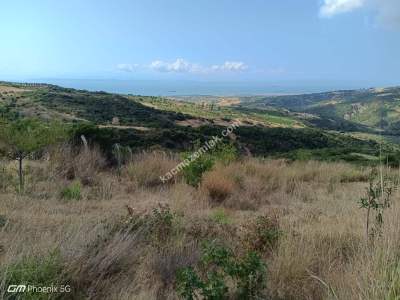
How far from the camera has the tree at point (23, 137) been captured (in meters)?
7.19

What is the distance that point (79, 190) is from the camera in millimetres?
6578

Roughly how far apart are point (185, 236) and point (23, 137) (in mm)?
4083

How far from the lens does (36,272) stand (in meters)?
2.85

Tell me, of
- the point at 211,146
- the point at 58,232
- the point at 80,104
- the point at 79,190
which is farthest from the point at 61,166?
the point at 80,104

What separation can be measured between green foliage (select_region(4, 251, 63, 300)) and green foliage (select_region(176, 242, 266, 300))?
852 mm

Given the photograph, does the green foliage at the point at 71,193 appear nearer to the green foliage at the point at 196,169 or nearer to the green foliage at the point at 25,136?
the green foliage at the point at 25,136

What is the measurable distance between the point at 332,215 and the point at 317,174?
501cm

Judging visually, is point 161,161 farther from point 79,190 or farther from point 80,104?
point 80,104

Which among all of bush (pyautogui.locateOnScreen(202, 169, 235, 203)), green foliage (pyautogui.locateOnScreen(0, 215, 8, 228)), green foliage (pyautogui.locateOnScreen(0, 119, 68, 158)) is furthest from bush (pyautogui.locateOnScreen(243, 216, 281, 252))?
green foliage (pyautogui.locateOnScreen(0, 119, 68, 158))

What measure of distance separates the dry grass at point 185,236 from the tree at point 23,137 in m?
0.46

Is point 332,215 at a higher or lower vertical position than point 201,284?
lower

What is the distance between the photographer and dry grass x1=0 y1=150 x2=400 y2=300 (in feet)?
10.1

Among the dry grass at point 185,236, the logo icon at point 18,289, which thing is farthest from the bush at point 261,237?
the logo icon at point 18,289

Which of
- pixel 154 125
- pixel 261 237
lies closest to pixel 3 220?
pixel 261 237
